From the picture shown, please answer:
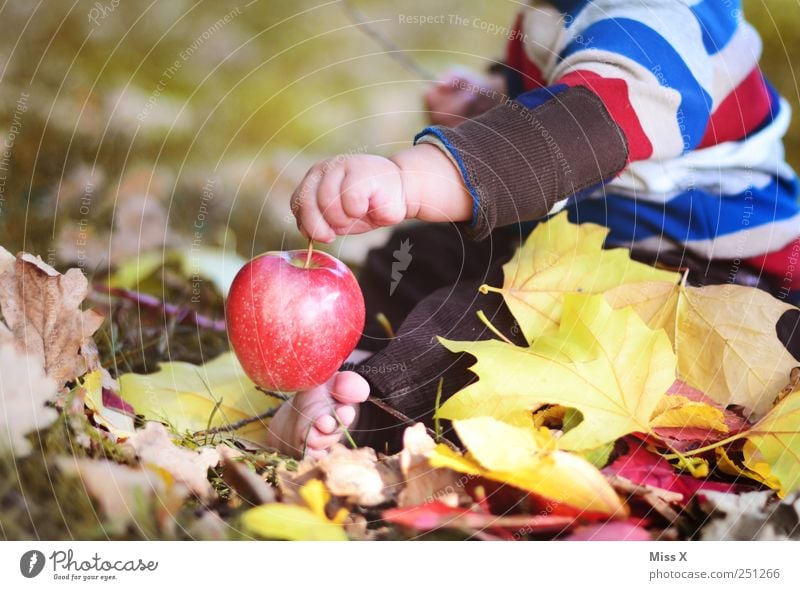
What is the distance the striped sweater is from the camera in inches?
20.7

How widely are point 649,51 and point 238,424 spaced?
0.37 metres

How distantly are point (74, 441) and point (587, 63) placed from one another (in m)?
0.40

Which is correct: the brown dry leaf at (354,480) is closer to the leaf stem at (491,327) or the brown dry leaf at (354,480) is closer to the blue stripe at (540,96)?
the leaf stem at (491,327)

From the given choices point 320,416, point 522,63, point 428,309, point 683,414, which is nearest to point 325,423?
point 320,416

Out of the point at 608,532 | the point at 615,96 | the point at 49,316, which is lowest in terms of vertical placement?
the point at 608,532

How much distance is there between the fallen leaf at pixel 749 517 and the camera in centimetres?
49

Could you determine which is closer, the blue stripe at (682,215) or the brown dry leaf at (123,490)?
the brown dry leaf at (123,490)

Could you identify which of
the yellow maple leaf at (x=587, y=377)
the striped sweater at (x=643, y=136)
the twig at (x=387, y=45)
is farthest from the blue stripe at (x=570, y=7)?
the yellow maple leaf at (x=587, y=377)

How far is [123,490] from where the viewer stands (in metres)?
0.47

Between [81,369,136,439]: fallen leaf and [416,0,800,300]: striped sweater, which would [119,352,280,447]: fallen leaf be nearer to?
[81,369,136,439]: fallen leaf

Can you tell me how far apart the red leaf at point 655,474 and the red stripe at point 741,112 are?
0.85 feet

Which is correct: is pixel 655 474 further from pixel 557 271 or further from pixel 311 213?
pixel 311 213
